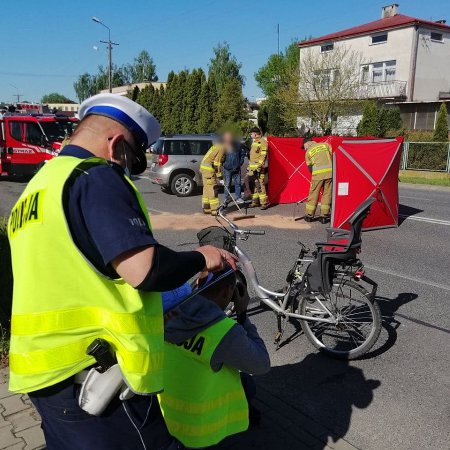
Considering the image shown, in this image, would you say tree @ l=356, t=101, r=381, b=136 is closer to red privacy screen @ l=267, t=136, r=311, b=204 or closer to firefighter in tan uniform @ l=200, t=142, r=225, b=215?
red privacy screen @ l=267, t=136, r=311, b=204

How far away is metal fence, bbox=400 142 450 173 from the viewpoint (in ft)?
67.7

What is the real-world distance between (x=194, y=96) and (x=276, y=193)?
26.3 m

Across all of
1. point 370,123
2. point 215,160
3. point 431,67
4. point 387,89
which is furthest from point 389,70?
point 215,160

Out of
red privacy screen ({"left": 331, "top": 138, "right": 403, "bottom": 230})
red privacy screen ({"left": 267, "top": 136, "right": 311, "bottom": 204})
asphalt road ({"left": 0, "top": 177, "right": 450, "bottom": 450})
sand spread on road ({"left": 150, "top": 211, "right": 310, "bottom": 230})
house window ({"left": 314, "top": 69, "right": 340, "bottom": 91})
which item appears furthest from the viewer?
house window ({"left": 314, "top": 69, "right": 340, "bottom": 91})

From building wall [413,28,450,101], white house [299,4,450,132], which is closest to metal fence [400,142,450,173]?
white house [299,4,450,132]

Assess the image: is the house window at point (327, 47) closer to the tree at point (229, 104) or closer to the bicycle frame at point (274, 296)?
the tree at point (229, 104)

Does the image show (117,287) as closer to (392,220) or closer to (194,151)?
(392,220)

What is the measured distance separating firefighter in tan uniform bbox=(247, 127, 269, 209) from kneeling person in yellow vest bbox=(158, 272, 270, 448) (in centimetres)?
967

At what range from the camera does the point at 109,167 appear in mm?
1456

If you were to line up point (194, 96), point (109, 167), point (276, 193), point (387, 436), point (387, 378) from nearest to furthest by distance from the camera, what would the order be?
point (109, 167) → point (387, 436) → point (387, 378) → point (276, 193) → point (194, 96)

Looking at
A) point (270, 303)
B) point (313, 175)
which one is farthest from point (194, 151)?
point (270, 303)

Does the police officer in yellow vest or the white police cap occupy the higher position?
the white police cap

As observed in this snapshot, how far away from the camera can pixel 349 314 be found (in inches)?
159

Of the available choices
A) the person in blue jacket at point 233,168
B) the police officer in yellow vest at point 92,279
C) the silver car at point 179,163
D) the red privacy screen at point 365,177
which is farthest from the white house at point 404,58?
the police officer in yellow vest at point 92,279
